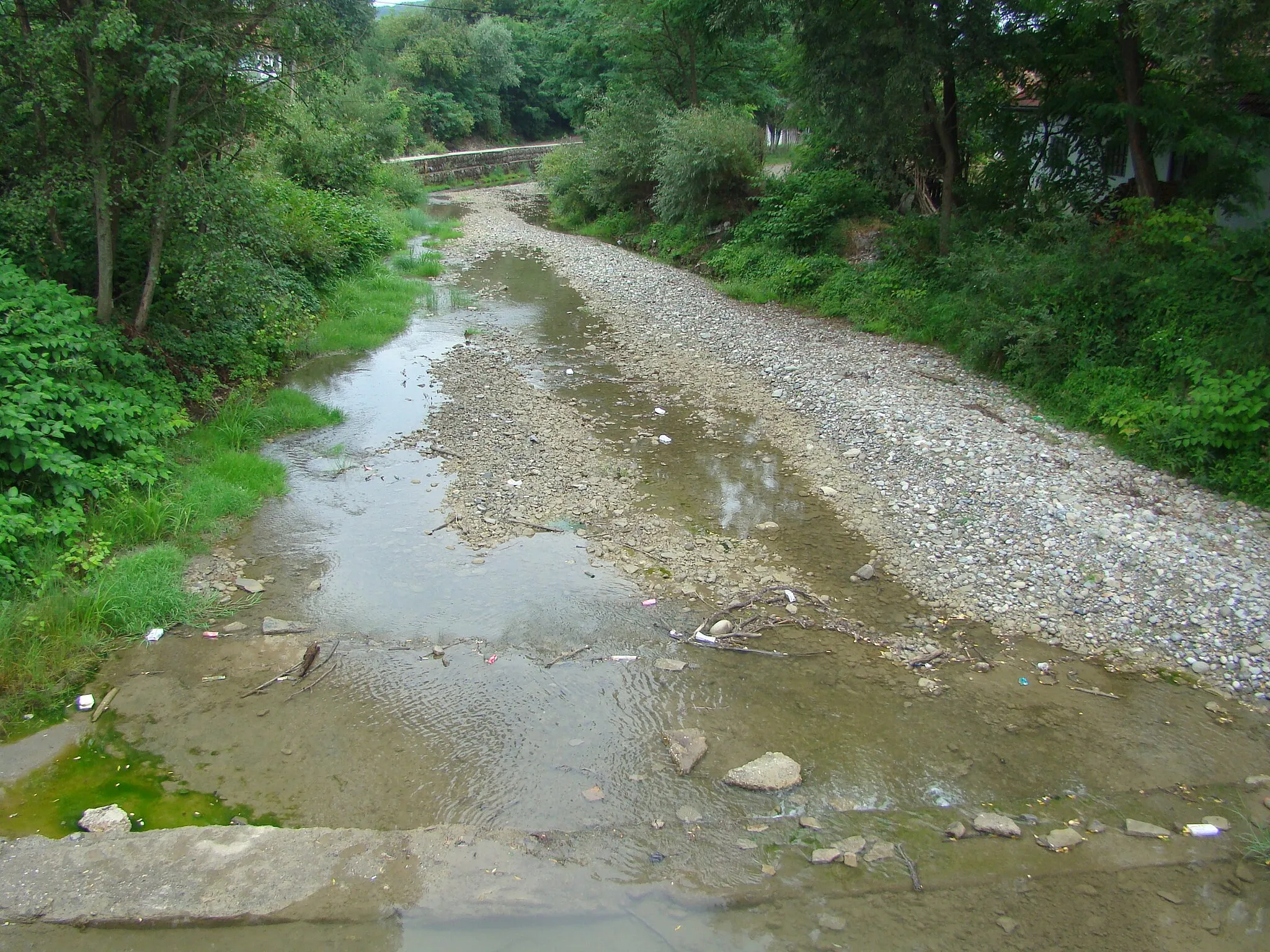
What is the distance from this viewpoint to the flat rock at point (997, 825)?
173 inches

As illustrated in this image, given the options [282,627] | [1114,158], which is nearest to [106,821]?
[282,627]

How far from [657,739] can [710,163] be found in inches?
654

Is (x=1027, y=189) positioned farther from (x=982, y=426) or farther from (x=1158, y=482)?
(x=1158, y=482)

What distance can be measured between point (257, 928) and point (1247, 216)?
46.6 feet

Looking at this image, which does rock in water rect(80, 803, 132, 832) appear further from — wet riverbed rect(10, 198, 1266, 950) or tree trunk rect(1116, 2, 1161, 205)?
tree trunk rect(1116, 2, 1161, 205)

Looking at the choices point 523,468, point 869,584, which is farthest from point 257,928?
point 523,468

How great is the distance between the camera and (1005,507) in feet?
24.6

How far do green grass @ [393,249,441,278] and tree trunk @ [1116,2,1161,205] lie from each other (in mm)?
14275

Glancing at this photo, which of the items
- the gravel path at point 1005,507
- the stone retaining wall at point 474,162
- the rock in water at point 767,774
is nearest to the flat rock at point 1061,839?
the rock in water at point 767,774

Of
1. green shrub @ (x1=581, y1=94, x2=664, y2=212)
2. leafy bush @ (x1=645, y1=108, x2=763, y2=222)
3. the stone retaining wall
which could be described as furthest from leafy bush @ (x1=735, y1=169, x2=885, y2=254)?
the stone retaining wall

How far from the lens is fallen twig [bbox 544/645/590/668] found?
5.86m

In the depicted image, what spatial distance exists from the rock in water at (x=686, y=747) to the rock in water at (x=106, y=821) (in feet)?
9.86

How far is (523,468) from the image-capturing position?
8.91 metres

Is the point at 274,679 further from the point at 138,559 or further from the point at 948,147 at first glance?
the point at 948,147
